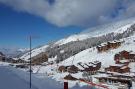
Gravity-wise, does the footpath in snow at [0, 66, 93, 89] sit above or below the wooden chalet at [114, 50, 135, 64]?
below

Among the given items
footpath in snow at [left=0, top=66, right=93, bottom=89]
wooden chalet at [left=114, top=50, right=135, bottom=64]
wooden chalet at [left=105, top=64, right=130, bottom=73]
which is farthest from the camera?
wooden chalet at [left=114, top=50, right=135, bottom=64]

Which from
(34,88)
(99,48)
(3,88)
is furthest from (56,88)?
(99,48)

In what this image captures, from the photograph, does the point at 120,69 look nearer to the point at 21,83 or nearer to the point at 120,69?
the point at 120,69

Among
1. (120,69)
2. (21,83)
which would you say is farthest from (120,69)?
(21,83)

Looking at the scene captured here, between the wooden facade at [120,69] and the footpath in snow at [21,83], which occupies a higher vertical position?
the wooden facade at [120,69]

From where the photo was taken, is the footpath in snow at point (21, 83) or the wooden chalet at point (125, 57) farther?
the wooden chalet at point (125, 57)

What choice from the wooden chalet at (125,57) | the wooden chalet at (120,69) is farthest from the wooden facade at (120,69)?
the wooden chalet at (125,57)

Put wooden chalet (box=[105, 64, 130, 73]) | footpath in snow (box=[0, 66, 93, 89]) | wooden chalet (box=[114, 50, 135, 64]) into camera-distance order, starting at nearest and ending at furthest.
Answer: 1. footpath in snow (box=[0, 66, 93, 89])
2. wooden chalet (box=[105, 64, 130, 73])
3. wooden chalet (box=[114, 50, 135, 64])

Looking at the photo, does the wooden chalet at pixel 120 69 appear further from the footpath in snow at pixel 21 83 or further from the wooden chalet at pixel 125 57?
the footpath in snow at pixel 21 83

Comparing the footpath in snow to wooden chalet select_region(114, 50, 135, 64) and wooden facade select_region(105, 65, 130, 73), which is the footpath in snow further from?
wooden chalet select_region(114, 50, 135, 64)

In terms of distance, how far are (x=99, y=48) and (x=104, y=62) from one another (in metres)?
29.3

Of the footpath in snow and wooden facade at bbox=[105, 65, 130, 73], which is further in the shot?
wooden facade at bbox=[105, 65, 130, 73]

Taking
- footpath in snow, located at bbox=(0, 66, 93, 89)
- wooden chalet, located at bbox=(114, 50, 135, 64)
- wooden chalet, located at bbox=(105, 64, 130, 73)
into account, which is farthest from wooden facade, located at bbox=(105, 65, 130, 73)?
footpath in snow, located at bbox=(0, 66, 93, 89)

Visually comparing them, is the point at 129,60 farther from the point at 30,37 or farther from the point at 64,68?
the point at 30,37
